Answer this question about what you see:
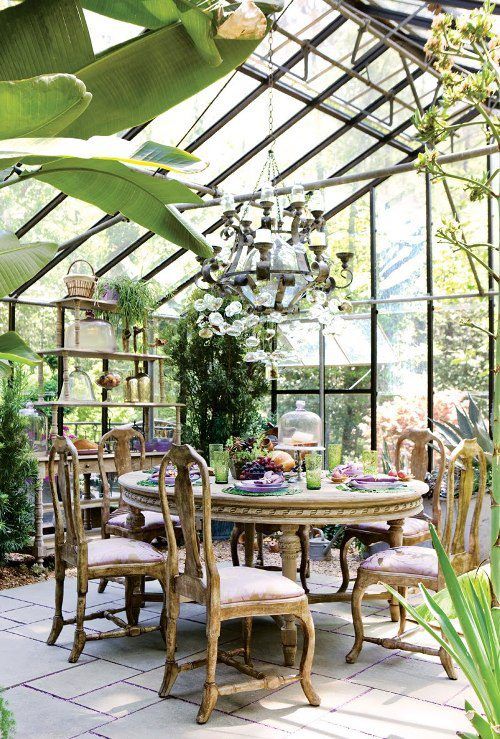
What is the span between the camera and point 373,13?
245 inches

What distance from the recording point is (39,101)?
848 mm

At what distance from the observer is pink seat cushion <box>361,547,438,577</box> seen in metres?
3.57

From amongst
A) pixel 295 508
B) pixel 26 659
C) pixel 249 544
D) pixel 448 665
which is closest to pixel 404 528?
pixel 249 544

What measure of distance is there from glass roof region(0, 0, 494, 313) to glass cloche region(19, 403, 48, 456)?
1.57 meters

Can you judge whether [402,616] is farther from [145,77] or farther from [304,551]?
[145,77]

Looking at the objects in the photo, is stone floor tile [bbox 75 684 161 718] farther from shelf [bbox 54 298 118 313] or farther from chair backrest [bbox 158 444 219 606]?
shelf [bbox 54 298 118 313]

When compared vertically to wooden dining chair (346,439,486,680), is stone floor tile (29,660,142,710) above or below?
below

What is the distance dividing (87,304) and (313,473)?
334cm

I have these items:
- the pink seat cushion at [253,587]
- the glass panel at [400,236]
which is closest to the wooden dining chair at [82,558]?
the pink seat cushion at [253,587]

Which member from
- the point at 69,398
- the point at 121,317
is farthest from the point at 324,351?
the point at 69,398

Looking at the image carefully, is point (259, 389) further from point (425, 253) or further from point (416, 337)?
point (425, 253)

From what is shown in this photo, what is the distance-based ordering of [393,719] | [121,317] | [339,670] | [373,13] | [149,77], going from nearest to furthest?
[149,77]
[393,719]
[339,670]
[373,13]
[121,317]

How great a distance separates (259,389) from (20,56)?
681 cm

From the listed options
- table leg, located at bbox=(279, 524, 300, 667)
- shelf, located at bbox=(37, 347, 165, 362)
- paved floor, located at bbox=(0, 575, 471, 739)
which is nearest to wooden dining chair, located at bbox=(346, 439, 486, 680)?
paved floor, located at bbox=(0, 575, 471, 739)
